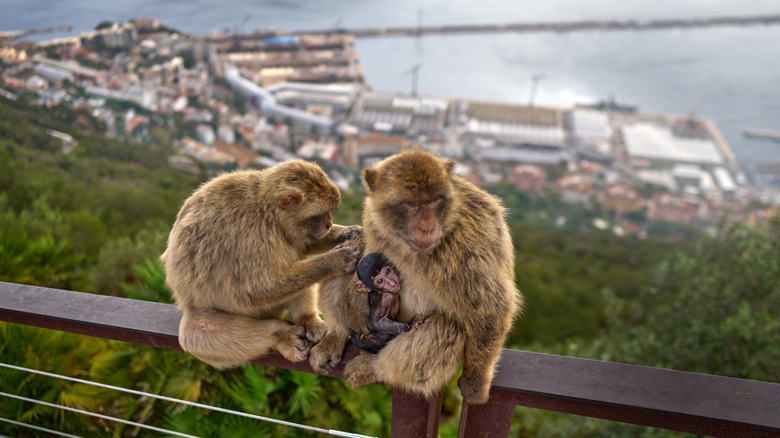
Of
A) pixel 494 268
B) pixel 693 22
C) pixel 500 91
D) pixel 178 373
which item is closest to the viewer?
pixel 494 268

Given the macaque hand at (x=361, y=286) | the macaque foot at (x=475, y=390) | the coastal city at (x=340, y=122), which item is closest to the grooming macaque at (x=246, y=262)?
the macaque hand at (x=361, y=286)

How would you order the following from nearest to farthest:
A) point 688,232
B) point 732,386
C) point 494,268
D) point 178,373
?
point 732,386 → point 494,268 → point 178,373 → point 688,232

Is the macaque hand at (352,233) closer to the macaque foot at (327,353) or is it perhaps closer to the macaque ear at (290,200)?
the macaque ear at (290,200)

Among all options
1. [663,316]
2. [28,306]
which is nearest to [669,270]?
[663,316]

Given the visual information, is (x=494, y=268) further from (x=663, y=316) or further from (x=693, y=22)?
(x=693, y=22)

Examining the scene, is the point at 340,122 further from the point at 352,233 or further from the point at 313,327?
the point at 313,327

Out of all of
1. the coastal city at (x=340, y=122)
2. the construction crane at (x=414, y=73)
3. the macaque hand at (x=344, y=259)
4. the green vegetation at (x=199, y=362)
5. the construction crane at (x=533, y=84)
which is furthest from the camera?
the construction crane at (x=533, y=84)
